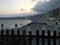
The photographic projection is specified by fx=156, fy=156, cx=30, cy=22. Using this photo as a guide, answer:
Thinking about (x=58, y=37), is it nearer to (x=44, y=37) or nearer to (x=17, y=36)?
(x=44, y=37)

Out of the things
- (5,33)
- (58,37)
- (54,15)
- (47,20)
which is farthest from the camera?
(47,20)

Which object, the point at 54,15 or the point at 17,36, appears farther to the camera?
the point at 54,15

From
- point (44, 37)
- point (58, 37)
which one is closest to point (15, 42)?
point (44, 37)

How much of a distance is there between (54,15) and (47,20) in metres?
2.12

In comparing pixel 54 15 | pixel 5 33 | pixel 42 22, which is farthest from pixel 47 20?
pixel 5 33

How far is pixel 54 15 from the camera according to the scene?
14.3m

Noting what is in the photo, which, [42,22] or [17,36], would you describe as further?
[42,22]

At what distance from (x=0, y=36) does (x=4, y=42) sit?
0.78 ft

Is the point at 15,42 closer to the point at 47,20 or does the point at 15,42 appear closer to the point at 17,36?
the point at 17,36

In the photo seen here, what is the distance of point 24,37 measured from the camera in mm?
4938

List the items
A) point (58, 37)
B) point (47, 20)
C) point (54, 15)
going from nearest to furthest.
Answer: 1. point (58, 37)
2. point (54, 15)
3. point (47, 20)

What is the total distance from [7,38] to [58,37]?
162 cm

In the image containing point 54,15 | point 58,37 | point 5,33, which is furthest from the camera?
point 54,15

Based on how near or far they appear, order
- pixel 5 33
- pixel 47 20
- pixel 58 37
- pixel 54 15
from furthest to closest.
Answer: pixel 47 20
pixel 54 15
pixel 5 33
pixel 58 37
